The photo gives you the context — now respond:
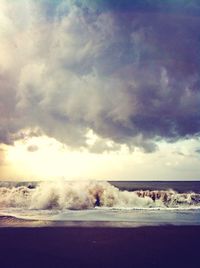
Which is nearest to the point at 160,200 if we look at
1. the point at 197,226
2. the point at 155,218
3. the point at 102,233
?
the point at 155,218

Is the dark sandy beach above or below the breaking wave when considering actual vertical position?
below

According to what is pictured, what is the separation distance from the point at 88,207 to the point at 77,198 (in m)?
0.87

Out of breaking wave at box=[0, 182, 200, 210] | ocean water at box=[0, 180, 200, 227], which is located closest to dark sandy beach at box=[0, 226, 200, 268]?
ocean water at box=[0, 180, 200, 227]

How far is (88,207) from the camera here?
60.8 ft

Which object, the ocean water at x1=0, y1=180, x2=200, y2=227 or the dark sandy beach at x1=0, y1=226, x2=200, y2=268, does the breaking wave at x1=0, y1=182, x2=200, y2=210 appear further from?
the dark sandy beach at x1=0, y1=226, x2=200, y2=268

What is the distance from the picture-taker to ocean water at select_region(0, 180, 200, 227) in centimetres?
1511

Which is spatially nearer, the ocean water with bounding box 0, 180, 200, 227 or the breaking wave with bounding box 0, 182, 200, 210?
the ocean water with bounding box 0, 180, 200, 227

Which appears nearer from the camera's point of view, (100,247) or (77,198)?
(100,247)

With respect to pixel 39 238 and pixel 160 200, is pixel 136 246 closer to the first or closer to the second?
pixel 39 238

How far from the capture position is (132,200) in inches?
835

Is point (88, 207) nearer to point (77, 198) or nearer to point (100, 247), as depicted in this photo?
point (77, 198)

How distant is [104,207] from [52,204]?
8.58 ft

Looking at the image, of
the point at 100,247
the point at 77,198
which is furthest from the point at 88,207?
the point at 100,247

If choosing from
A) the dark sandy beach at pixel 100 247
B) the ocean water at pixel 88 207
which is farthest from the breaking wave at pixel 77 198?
the dark sandy beach at pixel 100 247
